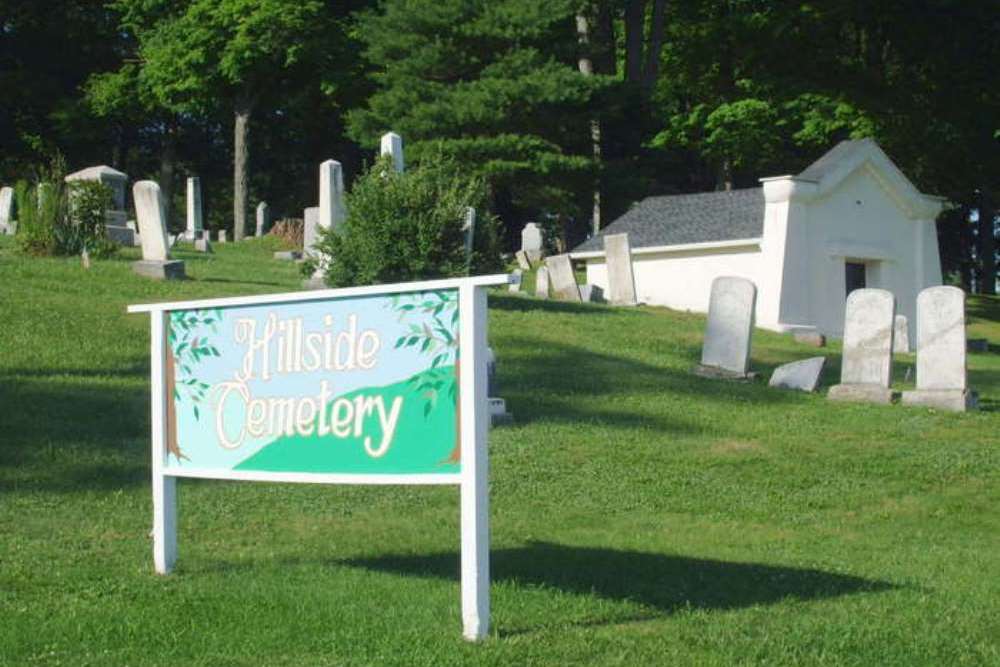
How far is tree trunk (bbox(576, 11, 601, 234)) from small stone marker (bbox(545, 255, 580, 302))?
11869 mm

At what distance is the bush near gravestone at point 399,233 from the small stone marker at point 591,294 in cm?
743

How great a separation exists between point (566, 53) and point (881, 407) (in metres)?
26.5

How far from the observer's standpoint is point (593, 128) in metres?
42.8

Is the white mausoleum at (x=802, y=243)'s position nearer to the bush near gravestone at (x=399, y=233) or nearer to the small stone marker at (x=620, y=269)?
the small stone marker at (x=620, y=269)

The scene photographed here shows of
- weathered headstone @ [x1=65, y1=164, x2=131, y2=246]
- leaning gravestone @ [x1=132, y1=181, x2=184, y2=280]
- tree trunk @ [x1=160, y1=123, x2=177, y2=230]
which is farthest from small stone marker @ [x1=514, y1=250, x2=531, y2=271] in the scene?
tree trunk @ [x1=160, y1=123, x2=177, y2=230]

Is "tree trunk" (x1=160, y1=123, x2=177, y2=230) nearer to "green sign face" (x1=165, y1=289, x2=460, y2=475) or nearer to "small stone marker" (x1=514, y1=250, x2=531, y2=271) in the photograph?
"small stone marker" (x1=514, y1=250, x2=531, y2=271)

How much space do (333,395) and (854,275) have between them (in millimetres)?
24928

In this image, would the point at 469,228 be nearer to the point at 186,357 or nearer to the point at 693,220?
the point at 693,220

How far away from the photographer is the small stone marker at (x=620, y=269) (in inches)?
1110

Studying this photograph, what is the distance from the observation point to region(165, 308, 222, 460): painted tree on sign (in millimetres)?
7516

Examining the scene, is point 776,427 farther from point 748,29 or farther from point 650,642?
point 748,29

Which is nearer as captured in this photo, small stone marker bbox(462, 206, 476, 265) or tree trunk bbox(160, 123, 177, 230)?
small stone marker bbox(462, 206, 476, 265)

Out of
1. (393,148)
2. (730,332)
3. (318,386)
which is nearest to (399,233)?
(393,148)

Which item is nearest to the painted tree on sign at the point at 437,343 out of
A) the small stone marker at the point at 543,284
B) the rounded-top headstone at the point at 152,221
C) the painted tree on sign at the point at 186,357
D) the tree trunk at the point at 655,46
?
the painted tree on sign at the point at 186,357
